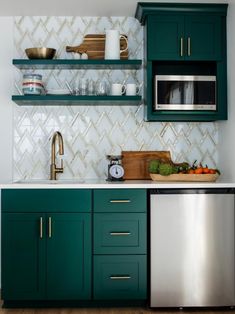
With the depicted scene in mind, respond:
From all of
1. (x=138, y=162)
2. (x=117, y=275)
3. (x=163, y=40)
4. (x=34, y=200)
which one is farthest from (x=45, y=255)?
(x=163, y=40)

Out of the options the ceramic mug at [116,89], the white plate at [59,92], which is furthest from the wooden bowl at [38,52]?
the ceramic mug at [116,89]

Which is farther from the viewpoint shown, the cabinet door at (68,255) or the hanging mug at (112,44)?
the hanging mug at (112,44)

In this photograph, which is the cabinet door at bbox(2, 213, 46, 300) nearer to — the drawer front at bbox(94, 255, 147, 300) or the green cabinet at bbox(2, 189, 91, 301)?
the green cabinet at bbox(2, 189, 91, 301)

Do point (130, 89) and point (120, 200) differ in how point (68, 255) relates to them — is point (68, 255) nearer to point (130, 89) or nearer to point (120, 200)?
point (120, 200)

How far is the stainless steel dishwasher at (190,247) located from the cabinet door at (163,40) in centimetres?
113

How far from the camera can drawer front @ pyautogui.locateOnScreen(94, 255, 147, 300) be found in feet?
12.1

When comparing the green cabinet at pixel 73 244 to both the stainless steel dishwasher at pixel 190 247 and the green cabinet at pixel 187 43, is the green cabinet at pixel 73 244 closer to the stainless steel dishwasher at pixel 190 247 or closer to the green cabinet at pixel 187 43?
the stainless steel dishwasher at pixel 190 247

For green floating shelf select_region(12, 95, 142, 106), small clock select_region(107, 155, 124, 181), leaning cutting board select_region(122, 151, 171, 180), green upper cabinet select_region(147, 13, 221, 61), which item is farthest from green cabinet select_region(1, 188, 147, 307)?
green upper cabinet select_region(147, 13, 221, 61)

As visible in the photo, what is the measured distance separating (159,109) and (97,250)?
48.0 inches

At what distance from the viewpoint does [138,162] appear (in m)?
4.34

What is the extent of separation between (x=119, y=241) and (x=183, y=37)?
5.61 ft

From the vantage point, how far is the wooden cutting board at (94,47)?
4273 millimetres

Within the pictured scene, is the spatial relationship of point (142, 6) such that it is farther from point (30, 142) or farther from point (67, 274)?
point (67, 274)

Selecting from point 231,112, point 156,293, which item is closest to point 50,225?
point 156,293
